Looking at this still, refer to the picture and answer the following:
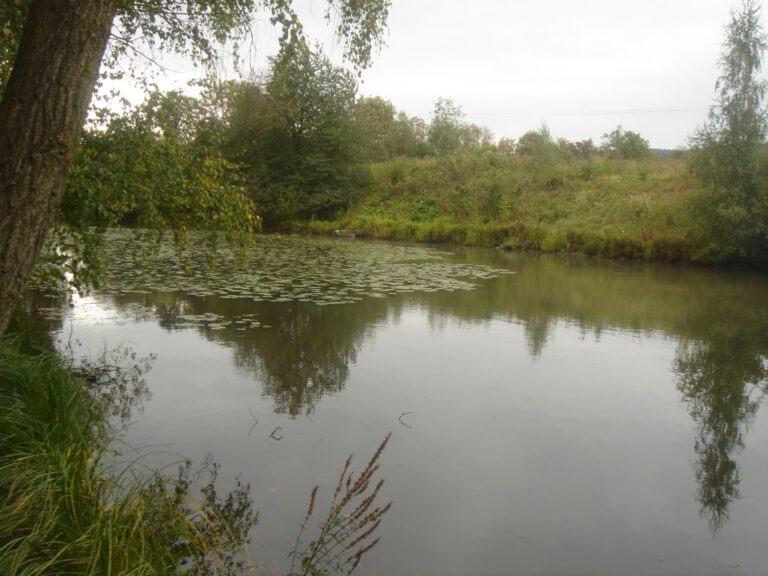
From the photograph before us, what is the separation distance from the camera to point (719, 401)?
6172 millimetres

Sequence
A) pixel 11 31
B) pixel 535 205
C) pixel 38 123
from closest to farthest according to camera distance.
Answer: pixel 38 123 < pixel 11 31 < pixel 535 205

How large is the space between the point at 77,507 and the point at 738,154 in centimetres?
2049

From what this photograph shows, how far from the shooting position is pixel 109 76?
6.88 metres

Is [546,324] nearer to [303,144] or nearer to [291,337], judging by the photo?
[291,337]

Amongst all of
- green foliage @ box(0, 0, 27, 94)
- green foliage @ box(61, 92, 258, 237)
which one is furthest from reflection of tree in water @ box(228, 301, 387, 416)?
green foliage @ box(0, 0, 27, 94)

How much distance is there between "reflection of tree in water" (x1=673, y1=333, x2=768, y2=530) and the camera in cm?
423

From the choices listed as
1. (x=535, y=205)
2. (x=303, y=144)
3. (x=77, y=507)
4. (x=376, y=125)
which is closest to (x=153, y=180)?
(x=77, y=507)

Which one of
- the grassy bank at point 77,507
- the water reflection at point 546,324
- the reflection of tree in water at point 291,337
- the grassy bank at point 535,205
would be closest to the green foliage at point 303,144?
the grassy bank at point 535,205

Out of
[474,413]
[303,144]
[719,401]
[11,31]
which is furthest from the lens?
[303,144]

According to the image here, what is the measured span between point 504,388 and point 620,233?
1800 cm

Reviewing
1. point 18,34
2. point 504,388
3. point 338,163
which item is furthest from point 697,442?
point 338,163

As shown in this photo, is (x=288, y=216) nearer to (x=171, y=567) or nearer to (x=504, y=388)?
(x=504, y=388)

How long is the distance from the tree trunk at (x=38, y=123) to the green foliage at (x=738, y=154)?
1900 cm

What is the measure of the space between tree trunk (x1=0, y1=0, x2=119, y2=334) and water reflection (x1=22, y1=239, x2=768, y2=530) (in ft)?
10.2
